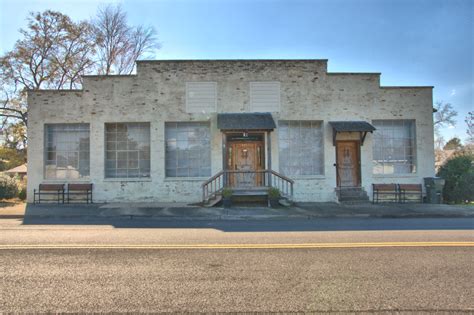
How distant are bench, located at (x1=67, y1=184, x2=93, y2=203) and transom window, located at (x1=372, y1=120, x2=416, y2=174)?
44.6ft

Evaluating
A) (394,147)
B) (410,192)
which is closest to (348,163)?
(394,147)

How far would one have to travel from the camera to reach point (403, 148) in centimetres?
1582

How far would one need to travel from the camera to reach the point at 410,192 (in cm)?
1512

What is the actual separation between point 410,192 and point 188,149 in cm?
1074

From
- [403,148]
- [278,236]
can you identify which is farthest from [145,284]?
[403,148]

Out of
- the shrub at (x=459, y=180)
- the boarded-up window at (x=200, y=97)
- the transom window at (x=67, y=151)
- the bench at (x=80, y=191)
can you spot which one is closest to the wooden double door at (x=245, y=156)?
the boarded-up window at (x=200, y=97)

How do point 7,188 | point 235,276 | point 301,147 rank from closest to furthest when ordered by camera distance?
point 235,276
point 301,147
point 7,188

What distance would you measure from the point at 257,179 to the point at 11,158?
81.1ft

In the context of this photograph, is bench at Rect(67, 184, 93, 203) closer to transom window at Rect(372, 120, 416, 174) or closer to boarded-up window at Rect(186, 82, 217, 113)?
boarded-up window at Rect(186, 82, 217, 113)

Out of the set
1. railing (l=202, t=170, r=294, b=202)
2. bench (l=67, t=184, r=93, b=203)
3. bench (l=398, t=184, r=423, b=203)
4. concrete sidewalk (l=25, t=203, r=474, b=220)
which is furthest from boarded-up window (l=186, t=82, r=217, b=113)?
bench (l=398, t=184, r=423, b=203)

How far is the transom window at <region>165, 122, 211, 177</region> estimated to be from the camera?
15.3 meters

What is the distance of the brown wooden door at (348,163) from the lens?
15.5m

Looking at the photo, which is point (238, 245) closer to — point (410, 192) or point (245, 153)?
point (245, 153)

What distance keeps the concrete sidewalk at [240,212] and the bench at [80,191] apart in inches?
36.1
